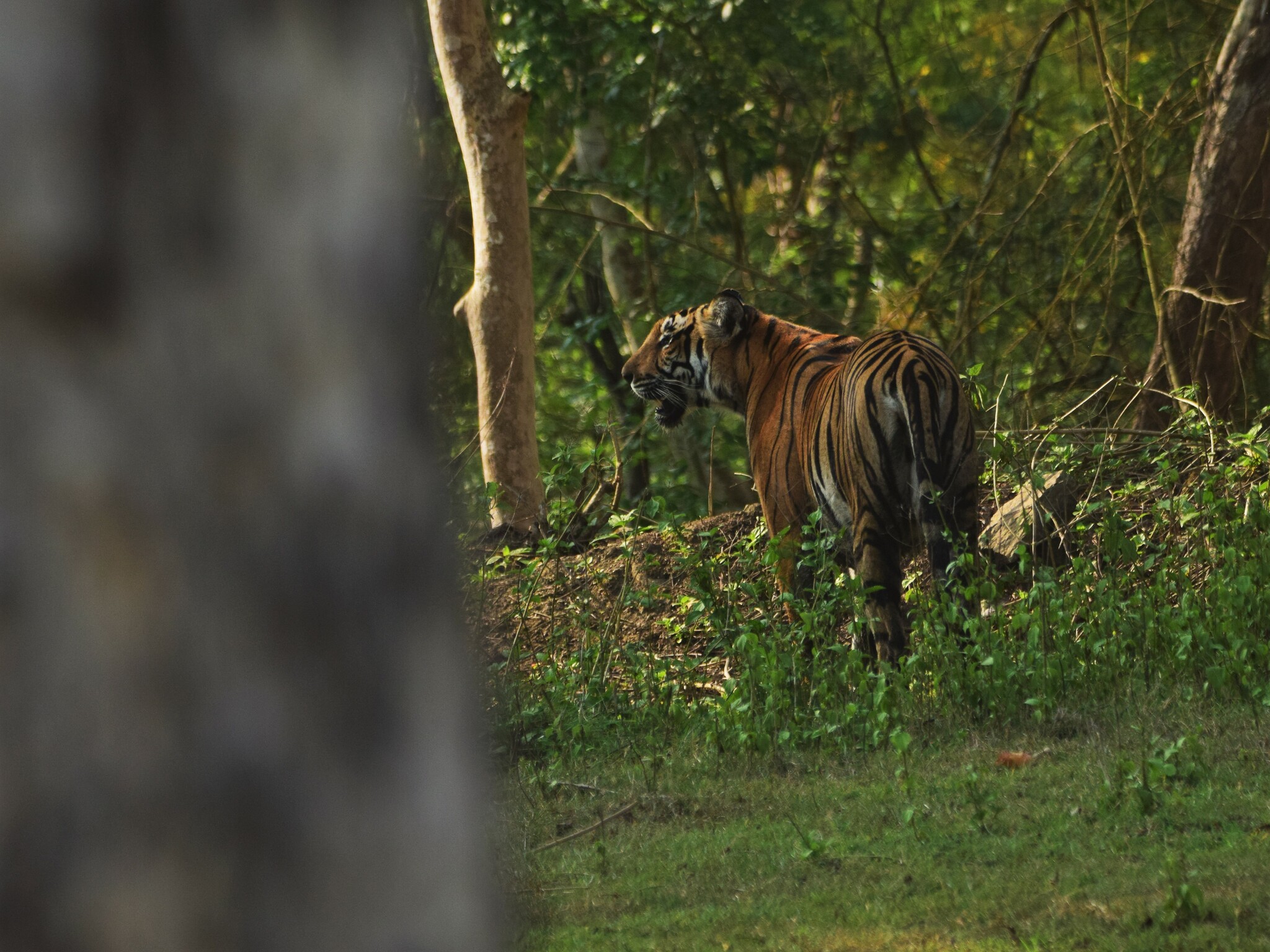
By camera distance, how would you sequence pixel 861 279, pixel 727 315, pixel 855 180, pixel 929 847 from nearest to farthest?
pixel 929 847 → pixel 727 315 → pixel 861 279 → pixel 855 180

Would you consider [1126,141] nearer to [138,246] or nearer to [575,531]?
[575,531]

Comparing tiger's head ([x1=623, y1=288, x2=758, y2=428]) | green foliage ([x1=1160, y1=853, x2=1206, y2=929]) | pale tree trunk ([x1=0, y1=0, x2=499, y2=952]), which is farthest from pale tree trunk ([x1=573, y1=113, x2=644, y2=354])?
pale tree trunk ([x1=0, y1=0, x2=499, y2=952])

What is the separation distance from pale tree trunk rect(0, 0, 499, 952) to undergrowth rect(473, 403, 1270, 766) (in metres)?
3.25

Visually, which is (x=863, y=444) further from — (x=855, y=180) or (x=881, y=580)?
(x=855, y=180)

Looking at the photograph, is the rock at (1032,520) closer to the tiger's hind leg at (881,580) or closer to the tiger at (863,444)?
the tiger at (863,444)

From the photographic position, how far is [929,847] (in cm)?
399

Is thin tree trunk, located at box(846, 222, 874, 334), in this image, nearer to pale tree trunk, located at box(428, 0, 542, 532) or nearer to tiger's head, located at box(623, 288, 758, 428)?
pale tree trunk, located at box(428, 0, 542, 532)

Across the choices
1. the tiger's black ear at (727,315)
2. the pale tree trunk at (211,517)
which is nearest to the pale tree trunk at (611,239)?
the tiger's black ear at (727,315)

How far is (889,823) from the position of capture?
4.29 meters

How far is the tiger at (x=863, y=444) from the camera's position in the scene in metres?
6.12

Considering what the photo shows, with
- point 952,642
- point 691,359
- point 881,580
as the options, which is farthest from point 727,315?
point 952,642

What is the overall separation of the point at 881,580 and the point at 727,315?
6.49ft

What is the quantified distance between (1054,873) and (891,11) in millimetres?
13478

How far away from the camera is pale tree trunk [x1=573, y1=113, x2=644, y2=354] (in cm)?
1400
